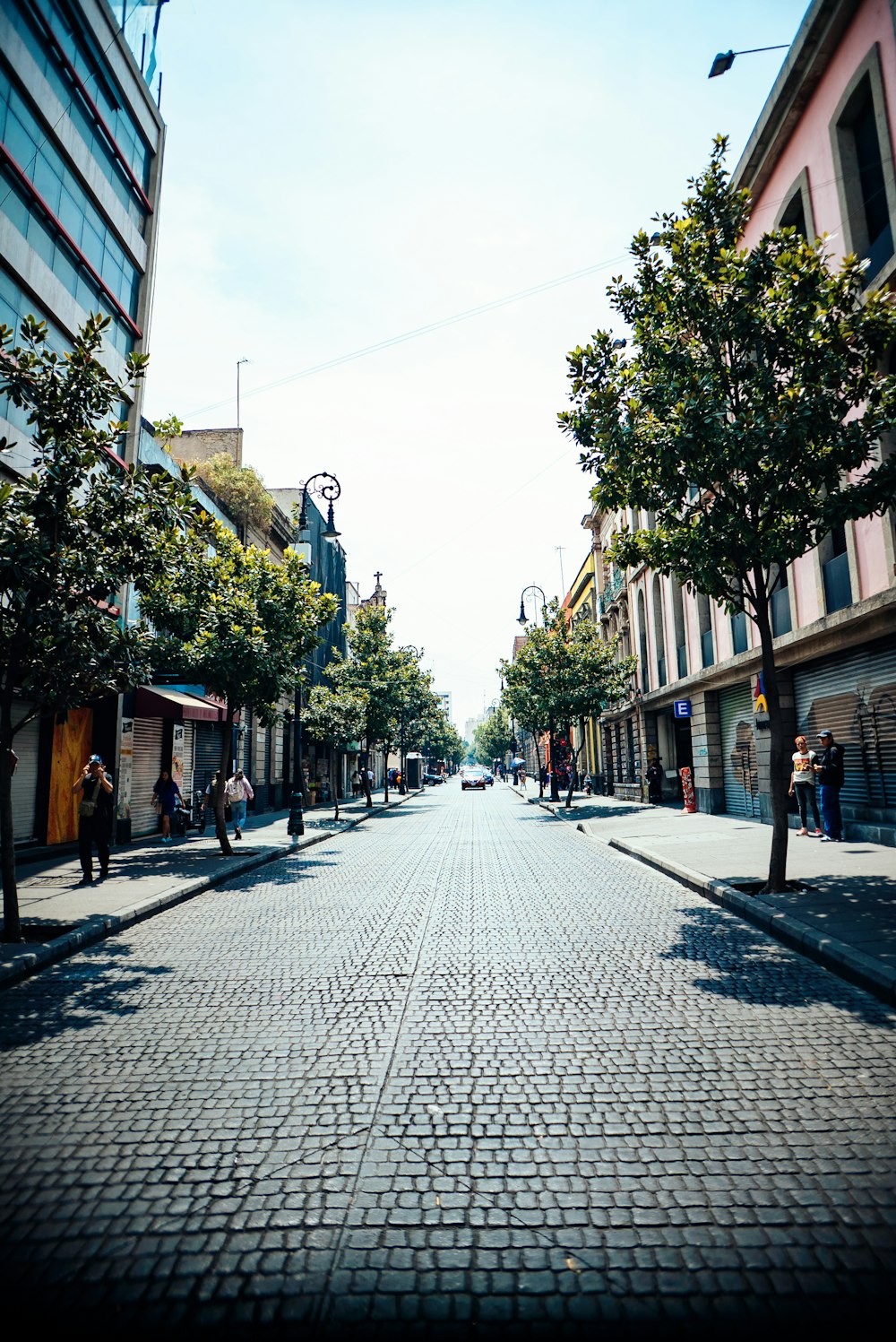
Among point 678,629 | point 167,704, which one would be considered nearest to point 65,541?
point 167,704

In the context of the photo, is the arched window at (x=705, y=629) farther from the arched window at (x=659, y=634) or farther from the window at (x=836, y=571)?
the window at (x=836, y=571)

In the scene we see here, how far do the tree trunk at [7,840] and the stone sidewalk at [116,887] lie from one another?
0.19 meters

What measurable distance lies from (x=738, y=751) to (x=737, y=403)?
13026 mm

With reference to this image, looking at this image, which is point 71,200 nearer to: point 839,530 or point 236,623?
point 236,623

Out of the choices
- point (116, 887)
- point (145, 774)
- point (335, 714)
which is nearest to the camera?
point (116, 887)

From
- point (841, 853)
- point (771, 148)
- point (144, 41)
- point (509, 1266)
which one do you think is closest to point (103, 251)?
point (144, 41)

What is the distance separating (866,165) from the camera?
13.4m

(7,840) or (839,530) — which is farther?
(839,530)

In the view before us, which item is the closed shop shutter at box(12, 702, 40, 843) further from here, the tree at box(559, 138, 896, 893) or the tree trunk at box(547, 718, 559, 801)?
the tree trunk at box(547, 718, 559, 801)

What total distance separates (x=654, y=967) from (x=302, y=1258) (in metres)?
4.33

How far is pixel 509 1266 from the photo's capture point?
8.61 ft

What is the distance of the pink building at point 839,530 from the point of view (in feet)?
40.6

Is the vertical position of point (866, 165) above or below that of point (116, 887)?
above

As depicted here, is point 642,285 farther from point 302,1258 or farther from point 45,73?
point 45,73
